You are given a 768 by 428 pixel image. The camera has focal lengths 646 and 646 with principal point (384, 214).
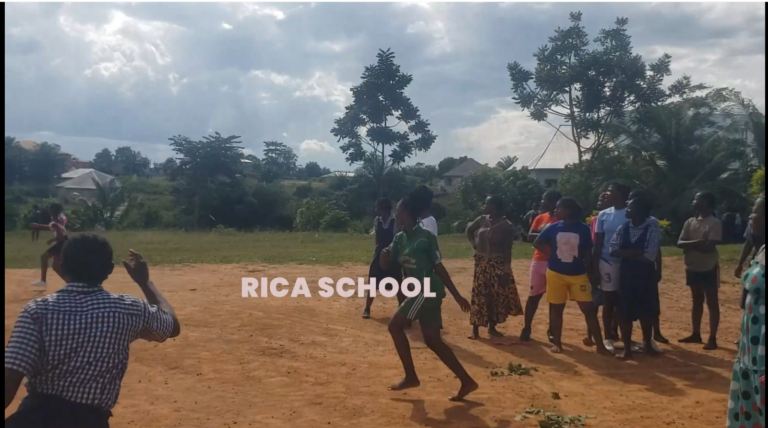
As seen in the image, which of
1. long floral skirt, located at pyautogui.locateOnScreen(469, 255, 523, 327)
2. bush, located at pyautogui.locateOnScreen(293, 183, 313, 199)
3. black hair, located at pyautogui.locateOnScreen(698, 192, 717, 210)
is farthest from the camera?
bush, located at pyautogui.locateOnScreen(293, 183, 313, 199)

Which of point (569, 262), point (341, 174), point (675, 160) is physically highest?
point (675, 160)

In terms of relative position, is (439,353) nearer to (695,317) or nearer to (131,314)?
(131,314)

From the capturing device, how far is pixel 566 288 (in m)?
6.43

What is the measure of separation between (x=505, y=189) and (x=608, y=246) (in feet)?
65.4

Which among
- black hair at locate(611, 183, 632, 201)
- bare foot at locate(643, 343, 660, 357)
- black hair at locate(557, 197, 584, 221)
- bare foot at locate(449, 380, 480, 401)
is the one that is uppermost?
black hair at locate(611, 183, 632, 201)

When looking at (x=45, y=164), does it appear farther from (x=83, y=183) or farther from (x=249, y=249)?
(x=83, y=183)

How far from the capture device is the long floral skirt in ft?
23.1

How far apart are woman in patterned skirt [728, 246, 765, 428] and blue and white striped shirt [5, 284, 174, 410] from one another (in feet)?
9.24

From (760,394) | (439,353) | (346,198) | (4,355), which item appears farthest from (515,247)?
(4,355)

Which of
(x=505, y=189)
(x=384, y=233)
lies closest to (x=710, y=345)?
(x=384, y=233)

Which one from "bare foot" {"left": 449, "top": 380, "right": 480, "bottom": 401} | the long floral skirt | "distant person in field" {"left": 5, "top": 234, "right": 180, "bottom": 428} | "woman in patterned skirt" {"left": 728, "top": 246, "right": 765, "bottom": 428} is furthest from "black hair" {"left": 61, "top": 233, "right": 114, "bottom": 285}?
the long floral skirt

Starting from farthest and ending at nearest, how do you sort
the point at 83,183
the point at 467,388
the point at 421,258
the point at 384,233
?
1. the point at 83,183
2. the point at 384,233
3. the point at 421,258
4. the point at 467,388

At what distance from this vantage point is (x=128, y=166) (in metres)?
42.5

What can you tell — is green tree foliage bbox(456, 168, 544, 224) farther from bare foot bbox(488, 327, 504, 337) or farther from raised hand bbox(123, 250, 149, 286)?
raised hand bbox(123, 250, 149, 286)
